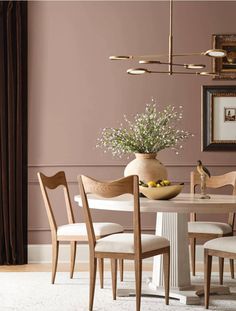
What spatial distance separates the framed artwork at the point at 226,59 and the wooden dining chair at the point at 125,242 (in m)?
2.51

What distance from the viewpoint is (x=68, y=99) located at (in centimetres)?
654

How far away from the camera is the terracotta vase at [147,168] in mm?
5012

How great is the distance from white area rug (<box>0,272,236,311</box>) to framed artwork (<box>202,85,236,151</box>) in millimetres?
1406

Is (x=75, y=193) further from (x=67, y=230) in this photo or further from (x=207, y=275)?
(x=207, y=275)

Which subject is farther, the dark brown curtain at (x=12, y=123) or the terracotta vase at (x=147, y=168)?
the dark brown curtain at (x=12, y=123)

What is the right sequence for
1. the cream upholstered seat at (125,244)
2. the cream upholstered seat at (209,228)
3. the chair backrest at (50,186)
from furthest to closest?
the cream upholstered seat at (209,228) < the chair backrest at (50,186) < the cream upholstered seat at (125,244)

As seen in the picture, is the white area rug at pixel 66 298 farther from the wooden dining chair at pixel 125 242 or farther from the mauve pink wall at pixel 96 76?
the mauve pink wall at pixel 96 76

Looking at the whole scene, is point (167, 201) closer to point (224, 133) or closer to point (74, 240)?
point (74, 240)

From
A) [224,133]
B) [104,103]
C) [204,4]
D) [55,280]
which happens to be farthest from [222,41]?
[55,280]

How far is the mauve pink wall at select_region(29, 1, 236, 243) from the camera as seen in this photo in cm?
653

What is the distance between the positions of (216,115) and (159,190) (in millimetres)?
2213

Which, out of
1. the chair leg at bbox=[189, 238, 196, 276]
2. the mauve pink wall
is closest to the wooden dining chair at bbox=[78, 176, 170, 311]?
the chair leg at bbox=[189, 238, 196, 276]

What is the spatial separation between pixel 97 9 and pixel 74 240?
248 centimetres

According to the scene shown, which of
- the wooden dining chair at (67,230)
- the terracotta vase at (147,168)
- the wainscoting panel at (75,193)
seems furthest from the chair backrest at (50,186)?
the wainscoting panel at (75,193)
